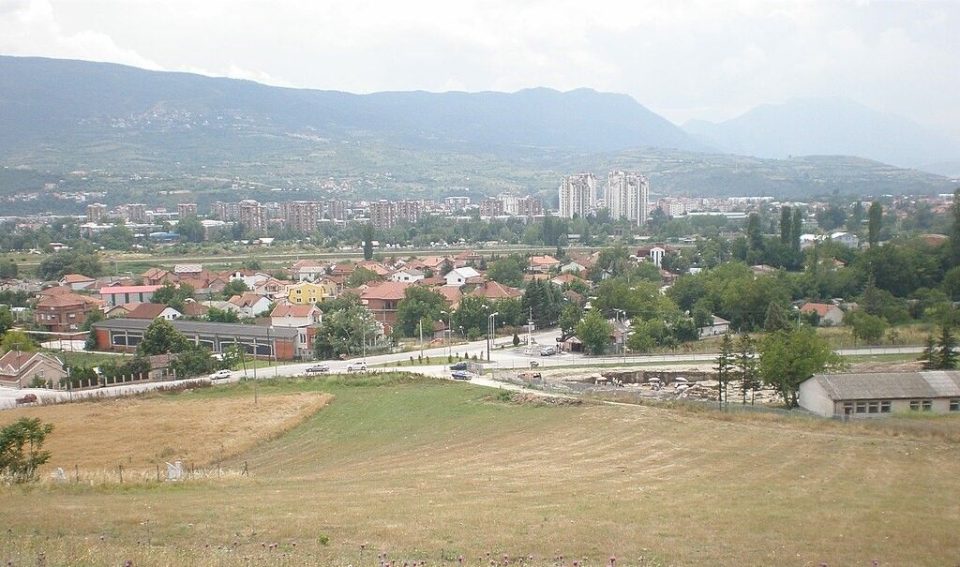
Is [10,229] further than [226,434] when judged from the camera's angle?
Yes

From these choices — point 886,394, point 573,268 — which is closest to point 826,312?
point 886,394

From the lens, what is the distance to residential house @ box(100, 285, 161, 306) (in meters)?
54.9

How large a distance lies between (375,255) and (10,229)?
62109 mm

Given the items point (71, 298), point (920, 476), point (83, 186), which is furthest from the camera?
point (83, 186)

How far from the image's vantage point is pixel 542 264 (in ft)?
230

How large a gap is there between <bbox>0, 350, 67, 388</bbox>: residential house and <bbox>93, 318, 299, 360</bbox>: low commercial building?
20.7 feet

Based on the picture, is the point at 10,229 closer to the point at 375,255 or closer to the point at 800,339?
the point at 375,255

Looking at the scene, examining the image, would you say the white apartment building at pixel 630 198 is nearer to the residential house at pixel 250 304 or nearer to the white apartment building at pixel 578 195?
the white apartment building at pixel 578 195

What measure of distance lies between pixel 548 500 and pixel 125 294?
4885cm

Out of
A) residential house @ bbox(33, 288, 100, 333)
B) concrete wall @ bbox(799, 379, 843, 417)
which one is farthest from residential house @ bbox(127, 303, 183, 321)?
Result: concrete wall @ bbox(799, 379, 843, 417)

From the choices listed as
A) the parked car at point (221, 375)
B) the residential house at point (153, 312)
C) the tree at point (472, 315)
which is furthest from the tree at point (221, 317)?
the parked car at point (221, 375)

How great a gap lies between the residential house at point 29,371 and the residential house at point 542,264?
129ft

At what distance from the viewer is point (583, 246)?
317 feet

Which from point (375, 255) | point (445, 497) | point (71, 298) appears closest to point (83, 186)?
point (375, 255)
